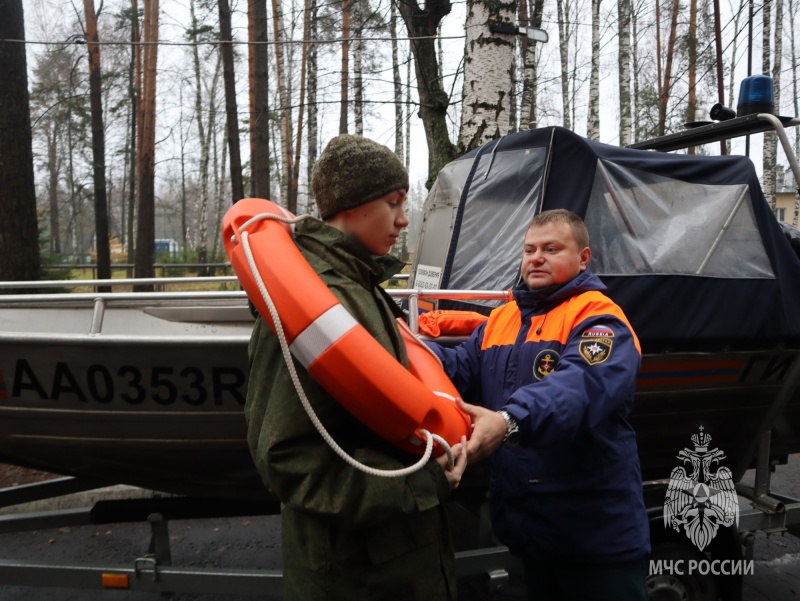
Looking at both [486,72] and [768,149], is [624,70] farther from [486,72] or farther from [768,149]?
[486,72]

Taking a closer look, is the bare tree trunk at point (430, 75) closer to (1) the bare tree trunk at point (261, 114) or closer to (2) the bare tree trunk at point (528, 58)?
(1) the bare tree trunk at point (261, 114)

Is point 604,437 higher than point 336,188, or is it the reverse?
point 336,188

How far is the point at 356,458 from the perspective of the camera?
1.37 meters

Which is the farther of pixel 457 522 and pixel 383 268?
pixel 457 522

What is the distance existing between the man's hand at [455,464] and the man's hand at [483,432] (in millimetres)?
45

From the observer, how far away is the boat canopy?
3168 millimetres

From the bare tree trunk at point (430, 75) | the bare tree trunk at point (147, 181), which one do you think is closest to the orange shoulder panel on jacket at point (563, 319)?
the bare tree trunk at point (430, 75)

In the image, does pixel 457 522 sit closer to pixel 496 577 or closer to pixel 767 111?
pixel 496 577

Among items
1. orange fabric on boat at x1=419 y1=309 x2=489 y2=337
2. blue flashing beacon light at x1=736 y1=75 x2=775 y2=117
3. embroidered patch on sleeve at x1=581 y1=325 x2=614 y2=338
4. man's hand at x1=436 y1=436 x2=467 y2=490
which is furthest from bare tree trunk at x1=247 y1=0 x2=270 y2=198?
man's hand at x1=436 y1=436 x2=467 y2=490

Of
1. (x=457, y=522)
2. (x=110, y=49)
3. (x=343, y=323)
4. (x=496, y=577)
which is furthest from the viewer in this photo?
(x=110, y=49)

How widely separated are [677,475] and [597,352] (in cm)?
208

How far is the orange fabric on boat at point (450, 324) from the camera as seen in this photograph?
3.07 meters

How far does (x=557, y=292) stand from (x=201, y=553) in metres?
3.22

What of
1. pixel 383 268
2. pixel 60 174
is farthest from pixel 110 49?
pixel 383 268
